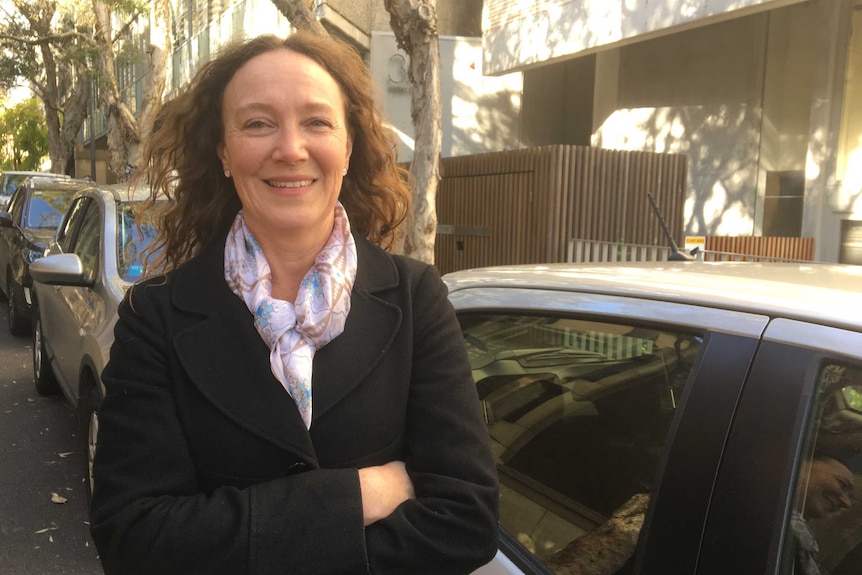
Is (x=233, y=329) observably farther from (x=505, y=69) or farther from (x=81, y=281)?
(x=505, y=69)

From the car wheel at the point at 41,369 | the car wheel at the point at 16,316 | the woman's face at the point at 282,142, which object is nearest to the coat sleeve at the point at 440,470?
the woman's face at the point at 282,142

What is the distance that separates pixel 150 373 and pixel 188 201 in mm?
514

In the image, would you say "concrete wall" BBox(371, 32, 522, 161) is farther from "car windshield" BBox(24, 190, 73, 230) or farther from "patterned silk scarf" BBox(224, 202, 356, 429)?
"patterned silk scarf" BBox(224, 202, 356, 429)

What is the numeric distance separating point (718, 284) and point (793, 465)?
0.50m

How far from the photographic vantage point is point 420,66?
23.0 feet

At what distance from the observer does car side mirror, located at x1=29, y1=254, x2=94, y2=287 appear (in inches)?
162

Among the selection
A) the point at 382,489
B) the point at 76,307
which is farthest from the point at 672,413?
the point at 76,307

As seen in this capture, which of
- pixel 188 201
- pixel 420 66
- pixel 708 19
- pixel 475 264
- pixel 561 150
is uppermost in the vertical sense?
pixel 708 19

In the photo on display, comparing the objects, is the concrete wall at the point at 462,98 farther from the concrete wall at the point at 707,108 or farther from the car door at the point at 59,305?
the car door at the point at 59,305

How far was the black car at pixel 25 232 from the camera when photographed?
8070mm

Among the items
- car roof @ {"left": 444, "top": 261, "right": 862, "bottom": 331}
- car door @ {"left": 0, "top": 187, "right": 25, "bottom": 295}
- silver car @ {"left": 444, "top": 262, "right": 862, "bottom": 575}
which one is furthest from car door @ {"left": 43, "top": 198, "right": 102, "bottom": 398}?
car door @ {"left": 0, "top": 187, "right": 25, "bottom": 295}

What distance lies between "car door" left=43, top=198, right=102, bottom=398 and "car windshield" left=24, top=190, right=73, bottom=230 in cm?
372

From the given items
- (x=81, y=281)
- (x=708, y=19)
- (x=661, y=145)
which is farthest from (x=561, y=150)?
(x=81, y=281)

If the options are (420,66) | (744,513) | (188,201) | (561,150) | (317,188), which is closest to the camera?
(744,513)
